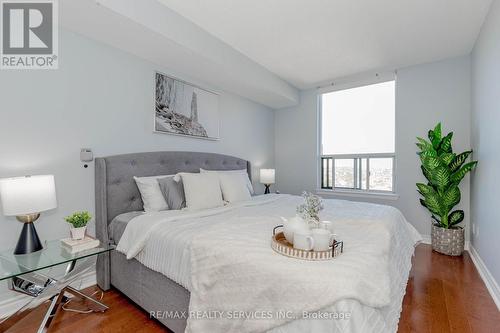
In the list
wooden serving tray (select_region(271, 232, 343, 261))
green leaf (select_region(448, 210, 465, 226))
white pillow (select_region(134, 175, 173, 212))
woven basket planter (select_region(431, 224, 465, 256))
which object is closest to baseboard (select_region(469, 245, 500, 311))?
woven basket planter (select_region(431, 224, 465, 256))

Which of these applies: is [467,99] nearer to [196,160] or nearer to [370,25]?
[370,25]

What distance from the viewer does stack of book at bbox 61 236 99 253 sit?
5.70 feet

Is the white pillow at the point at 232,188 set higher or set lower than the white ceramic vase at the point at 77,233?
higher

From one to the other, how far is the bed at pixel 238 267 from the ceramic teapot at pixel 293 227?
0.14 meters

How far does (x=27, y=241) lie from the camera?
5.54 ft

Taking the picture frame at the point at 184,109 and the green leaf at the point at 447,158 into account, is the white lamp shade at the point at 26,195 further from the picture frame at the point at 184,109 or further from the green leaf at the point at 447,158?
the green leaf at the point at 447,158

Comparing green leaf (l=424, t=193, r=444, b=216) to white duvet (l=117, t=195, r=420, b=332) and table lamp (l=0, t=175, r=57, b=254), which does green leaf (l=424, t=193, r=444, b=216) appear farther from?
table lamp (l=0, t=175, r=57, b=254)

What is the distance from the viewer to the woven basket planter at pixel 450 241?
293 cm

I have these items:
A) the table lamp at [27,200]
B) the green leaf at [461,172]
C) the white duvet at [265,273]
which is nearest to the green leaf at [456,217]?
the green leaf at [461,172]

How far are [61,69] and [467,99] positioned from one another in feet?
15.3

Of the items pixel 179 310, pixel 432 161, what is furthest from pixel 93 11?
pixel 432 161

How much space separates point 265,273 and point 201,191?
146 centimetres

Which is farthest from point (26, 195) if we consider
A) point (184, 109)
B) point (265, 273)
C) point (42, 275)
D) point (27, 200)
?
point (184, 109)

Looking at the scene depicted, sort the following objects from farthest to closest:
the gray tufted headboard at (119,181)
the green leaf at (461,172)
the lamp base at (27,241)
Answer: the green leaf at (461,172) < the gray tufted headboard at (119,181) < the lamp base at (27,241)
